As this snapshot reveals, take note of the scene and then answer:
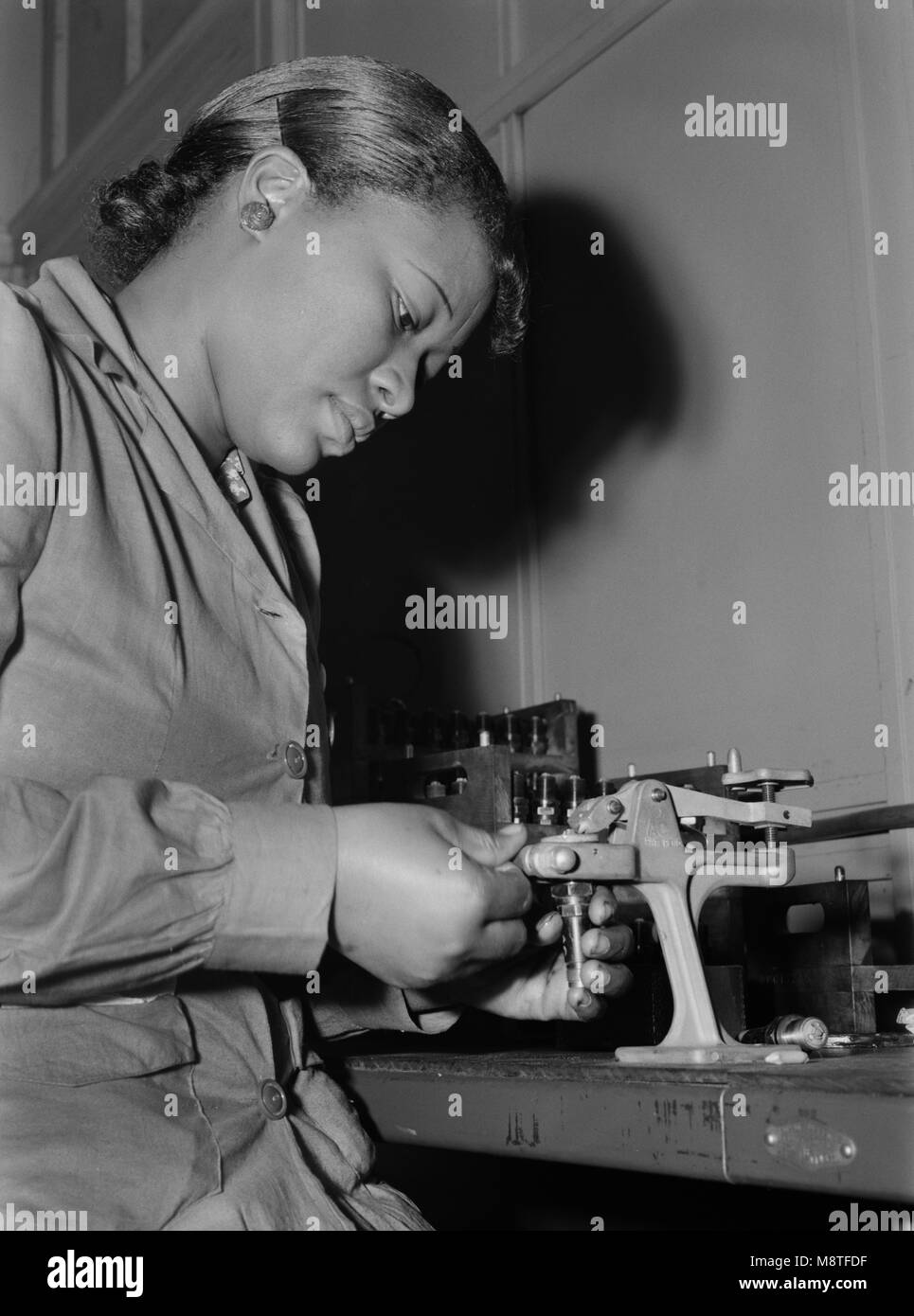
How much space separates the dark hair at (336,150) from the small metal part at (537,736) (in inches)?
38.4

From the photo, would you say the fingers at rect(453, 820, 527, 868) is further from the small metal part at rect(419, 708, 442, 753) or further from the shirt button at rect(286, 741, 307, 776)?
the small metal part at rect(419, 708, 442, 753)

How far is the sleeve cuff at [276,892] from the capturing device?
1.06 metres

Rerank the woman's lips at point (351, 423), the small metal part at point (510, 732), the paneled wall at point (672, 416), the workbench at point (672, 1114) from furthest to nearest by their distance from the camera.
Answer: the small metal part at point (510, 732), the paneled wall at point (672, 416), the woman's lips at point (351, 423), the workbench at point (672, 1114)

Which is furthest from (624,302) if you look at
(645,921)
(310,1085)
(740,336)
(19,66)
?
(19,66)

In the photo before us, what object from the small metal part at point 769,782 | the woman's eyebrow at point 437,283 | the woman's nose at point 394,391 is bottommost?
the small metal part at point 769,782

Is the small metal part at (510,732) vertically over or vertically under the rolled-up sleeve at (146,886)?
over

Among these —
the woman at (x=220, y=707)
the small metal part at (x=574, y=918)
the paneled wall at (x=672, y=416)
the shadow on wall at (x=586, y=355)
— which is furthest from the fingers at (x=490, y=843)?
the shadow on wall at (x=586, y=355)

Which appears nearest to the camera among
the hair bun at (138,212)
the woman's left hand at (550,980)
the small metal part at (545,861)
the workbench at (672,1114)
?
the workbench at (672,1114)

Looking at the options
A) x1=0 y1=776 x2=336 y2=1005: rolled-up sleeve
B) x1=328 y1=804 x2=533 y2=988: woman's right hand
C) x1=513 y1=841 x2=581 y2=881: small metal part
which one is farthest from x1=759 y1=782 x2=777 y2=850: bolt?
x1=0 y1=776 x2=336 y2=1005: rolled-up sleeve

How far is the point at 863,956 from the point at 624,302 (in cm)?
161

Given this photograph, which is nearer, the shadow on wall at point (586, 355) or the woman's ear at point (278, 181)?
the woman's ear at point (278, 181)

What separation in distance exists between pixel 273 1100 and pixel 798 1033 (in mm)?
513

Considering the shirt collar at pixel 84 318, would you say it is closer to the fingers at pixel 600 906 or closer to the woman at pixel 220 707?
the woman at pixel 220 707

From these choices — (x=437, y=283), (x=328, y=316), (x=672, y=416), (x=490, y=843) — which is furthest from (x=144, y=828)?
(x=672, y=416)
